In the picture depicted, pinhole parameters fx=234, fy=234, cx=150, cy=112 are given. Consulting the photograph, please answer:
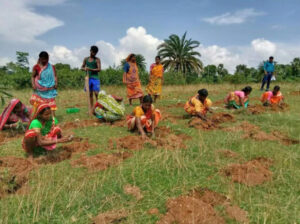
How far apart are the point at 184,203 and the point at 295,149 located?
2.49 m

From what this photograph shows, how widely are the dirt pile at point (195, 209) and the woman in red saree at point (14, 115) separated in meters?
3.86

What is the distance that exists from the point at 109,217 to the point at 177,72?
27920 millimetres

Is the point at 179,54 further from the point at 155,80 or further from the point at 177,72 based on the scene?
the point at 155,80

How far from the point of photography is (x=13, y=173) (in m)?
2.96

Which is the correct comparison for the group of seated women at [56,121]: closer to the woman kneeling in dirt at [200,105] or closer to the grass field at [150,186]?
the woman kneeling in dirt at [200,105]

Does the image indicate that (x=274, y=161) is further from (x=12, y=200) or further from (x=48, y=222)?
(x=12, y=200)

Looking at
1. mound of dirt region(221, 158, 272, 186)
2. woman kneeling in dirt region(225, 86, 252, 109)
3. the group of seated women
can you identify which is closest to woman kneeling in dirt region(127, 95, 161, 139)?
the group of seated women

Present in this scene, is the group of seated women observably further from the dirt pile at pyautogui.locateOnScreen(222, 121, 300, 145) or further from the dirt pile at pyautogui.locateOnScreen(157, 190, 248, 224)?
the dirt pile at pyautogui.locateOnScreen(157, 190, 248, 224)

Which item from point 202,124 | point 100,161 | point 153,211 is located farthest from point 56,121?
point 202,124

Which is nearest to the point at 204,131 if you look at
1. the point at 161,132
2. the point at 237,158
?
the point at 161,132

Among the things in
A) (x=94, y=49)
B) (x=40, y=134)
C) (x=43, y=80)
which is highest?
(x=94, y=49)

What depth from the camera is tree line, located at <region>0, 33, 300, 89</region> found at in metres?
17.4

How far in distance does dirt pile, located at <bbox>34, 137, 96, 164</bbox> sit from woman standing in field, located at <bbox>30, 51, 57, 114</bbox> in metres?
1.87

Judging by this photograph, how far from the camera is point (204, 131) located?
4.93 m
